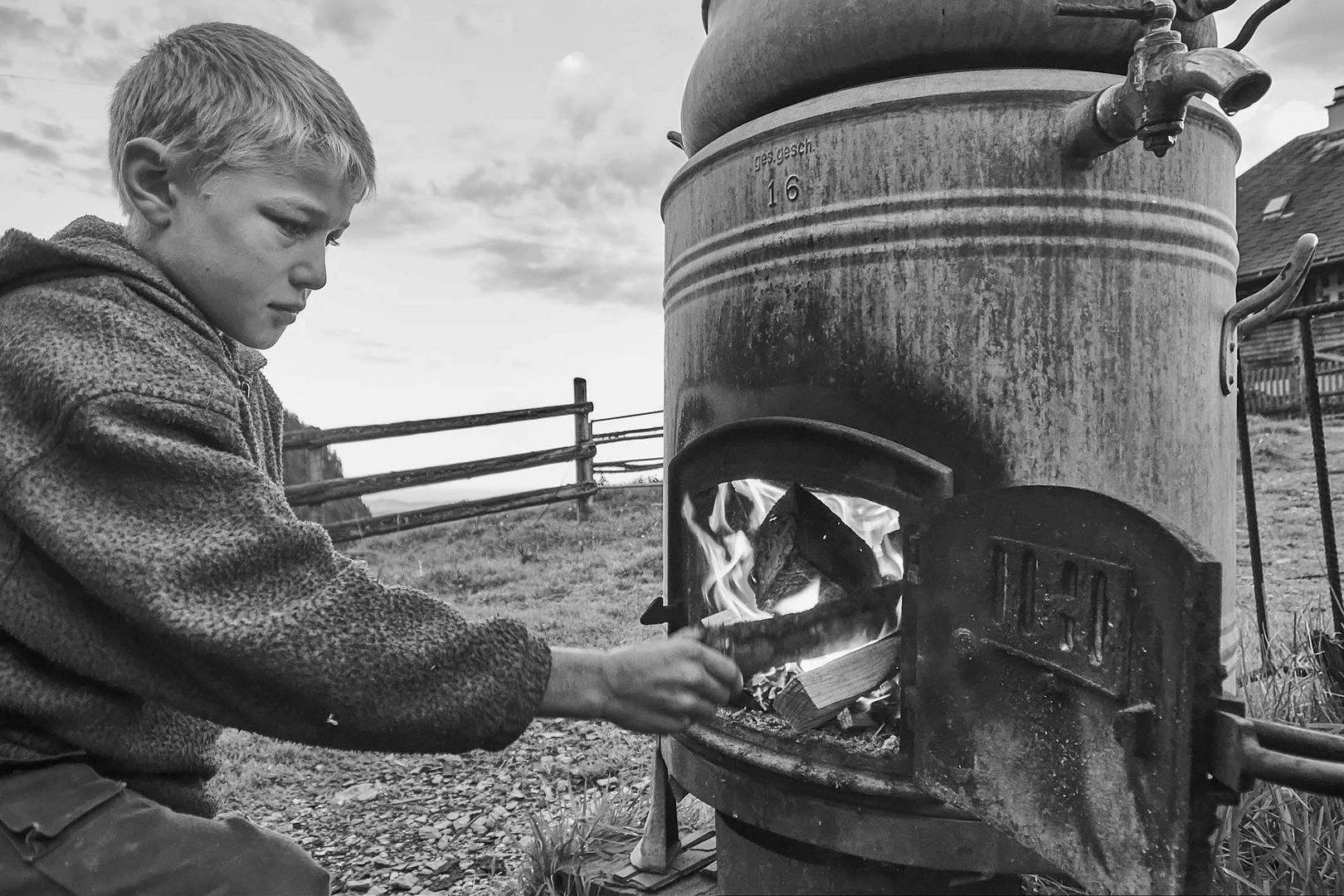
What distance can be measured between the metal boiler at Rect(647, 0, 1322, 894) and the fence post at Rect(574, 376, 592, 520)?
6882mm

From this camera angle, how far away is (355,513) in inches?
300

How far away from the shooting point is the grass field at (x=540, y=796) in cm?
205

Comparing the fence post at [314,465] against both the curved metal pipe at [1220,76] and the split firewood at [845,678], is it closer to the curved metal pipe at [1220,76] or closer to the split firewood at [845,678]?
the split firewood at [845,678]

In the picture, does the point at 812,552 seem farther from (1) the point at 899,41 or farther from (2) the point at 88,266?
(2) the point at 88,266

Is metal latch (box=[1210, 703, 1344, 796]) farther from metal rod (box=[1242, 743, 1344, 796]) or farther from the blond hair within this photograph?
the blond hair

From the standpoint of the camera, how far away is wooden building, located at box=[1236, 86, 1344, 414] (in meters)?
15.0

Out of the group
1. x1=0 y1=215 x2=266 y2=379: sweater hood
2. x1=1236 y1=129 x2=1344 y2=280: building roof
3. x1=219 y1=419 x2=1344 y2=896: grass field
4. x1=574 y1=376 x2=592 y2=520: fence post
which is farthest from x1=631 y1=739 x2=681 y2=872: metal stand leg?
x1=1236 y1=129 x2=1344 y2=280: building roof

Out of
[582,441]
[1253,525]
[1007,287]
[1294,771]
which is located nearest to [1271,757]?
[1294,771]

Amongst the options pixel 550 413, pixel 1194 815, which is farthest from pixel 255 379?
pixel 550 413

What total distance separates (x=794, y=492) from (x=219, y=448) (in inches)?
42.3

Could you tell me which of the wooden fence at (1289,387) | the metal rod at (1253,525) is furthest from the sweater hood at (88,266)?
the wooden fence at (1289,387)

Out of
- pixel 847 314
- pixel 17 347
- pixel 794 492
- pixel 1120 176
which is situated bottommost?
pixel 794 492

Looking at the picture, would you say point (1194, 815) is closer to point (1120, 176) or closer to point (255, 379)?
point (1120, 176)

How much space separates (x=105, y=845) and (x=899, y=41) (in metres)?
1.91
